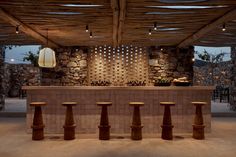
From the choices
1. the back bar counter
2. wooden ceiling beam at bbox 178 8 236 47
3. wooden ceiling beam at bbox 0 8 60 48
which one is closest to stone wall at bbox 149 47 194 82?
wooden ceiling beam at bbox 178 8 236 47

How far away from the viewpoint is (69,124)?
5.76m

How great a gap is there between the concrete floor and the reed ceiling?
88.5 inches

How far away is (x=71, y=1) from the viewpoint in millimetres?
4855

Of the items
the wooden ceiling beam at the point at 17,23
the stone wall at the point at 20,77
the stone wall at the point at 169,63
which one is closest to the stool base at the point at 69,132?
the wooden ceiling beam at the point at 17,23

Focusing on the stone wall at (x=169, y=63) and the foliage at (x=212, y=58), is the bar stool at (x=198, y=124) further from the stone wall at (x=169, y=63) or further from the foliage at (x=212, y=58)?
the foliage at (x=212, y=58)

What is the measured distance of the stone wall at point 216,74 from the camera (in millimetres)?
14641

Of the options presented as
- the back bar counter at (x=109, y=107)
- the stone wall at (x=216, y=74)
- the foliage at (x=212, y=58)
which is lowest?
the back bar counter at (x=109, y=107)

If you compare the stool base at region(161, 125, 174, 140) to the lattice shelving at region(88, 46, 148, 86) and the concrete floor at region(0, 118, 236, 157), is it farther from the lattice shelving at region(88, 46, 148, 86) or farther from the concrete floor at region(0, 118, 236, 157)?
the lattice shelving at region(88, 46, 148, 86)

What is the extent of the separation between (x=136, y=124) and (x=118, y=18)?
2016 millimetres

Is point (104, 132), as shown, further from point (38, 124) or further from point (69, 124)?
point (38, 124)

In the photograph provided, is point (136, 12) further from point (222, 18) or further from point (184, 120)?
point (184, 120)

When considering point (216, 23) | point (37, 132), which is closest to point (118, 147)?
point (37, 132)

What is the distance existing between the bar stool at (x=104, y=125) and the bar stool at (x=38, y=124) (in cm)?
108

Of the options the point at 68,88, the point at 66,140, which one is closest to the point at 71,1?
the point at 68,88
